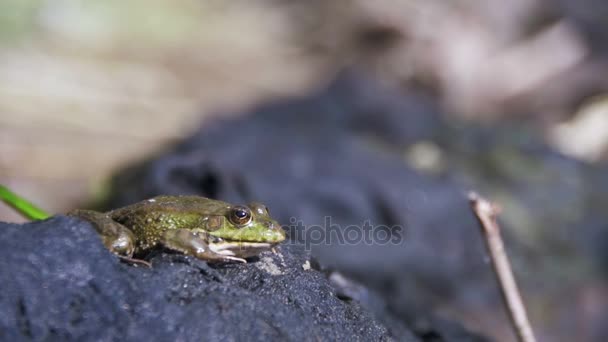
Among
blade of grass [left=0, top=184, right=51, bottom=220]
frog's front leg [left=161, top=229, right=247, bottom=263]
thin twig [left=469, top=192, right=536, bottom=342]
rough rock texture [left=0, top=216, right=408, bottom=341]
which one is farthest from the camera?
blade of grass [left=0, top=184, right=51, bottom=220]

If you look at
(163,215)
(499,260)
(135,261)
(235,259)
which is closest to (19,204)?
(163,215)

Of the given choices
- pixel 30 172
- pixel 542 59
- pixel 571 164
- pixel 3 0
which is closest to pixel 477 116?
pixel 542 59

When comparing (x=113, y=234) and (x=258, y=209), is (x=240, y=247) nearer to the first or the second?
(x=258, y=209)

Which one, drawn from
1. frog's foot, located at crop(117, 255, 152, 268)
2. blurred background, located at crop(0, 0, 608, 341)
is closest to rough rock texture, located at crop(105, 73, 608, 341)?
blurred background, located at crop(0, 0, 608, 341)

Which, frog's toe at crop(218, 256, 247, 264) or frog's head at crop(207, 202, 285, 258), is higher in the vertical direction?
frog's head at crop(207, 202, 285, 258)

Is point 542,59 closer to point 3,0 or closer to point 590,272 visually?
point 590,272

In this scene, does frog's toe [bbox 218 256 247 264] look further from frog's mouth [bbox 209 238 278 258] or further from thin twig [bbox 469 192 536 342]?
thin twig [bbox 469 192 536 342]
